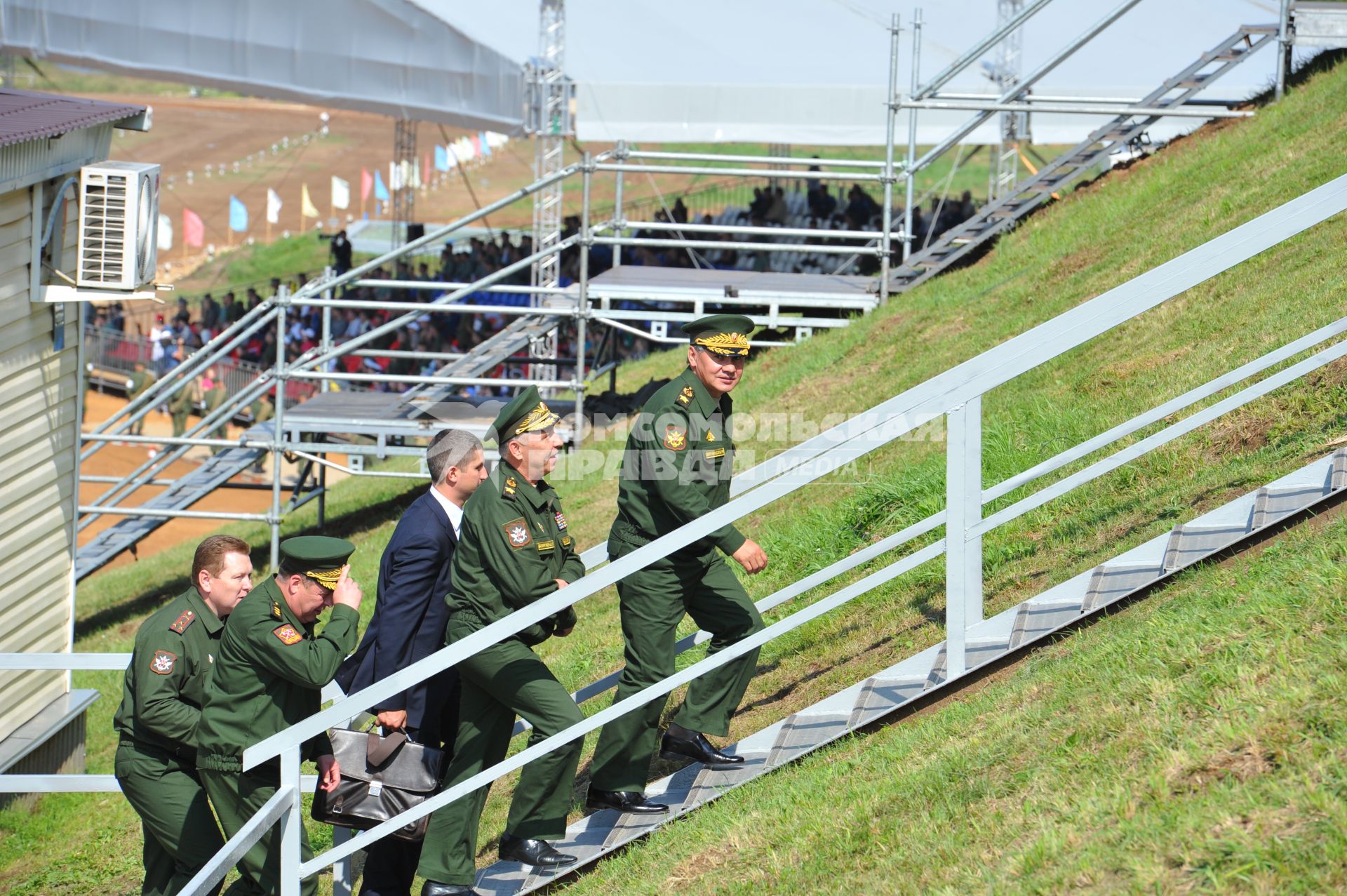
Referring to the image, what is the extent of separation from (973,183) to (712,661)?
137 ft

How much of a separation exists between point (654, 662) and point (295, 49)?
13.4 m

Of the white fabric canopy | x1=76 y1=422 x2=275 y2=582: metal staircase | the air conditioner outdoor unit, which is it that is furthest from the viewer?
the white fabric canopy

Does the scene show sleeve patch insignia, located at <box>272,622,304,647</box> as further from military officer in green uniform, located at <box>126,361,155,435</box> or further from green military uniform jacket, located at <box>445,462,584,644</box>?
military officer in green uniform, located at <box>126,361,155,435</box>

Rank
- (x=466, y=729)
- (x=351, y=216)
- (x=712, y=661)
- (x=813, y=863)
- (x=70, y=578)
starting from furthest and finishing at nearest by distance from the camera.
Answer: (x=351, y=216) → (x=70, y=578) → (x=466, y=729) → (x=712, y=661) → (x=813, y=863)

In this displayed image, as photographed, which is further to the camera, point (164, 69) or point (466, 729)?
point (164, 69)

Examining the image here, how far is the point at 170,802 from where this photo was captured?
4.86 meters

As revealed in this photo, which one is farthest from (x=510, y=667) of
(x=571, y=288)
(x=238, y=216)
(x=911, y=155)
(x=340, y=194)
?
(x=238, y=216)

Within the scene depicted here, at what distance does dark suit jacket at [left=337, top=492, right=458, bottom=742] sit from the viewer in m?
4.82

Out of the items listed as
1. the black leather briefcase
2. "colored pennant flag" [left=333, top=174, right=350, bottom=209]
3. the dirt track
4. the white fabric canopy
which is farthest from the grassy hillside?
"colored pennant flag" [left=333, top=174, right=350, bottom=209]

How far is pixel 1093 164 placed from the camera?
12.0 metres

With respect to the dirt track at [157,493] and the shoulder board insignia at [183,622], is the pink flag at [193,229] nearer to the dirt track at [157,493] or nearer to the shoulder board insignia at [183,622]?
the dirt track at [157,493]

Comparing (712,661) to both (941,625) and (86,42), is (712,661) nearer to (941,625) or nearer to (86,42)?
(941,625)

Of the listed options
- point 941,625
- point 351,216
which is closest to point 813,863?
point 941,625

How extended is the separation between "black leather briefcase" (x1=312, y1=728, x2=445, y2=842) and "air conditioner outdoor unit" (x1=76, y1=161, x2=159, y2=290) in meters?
5.23
